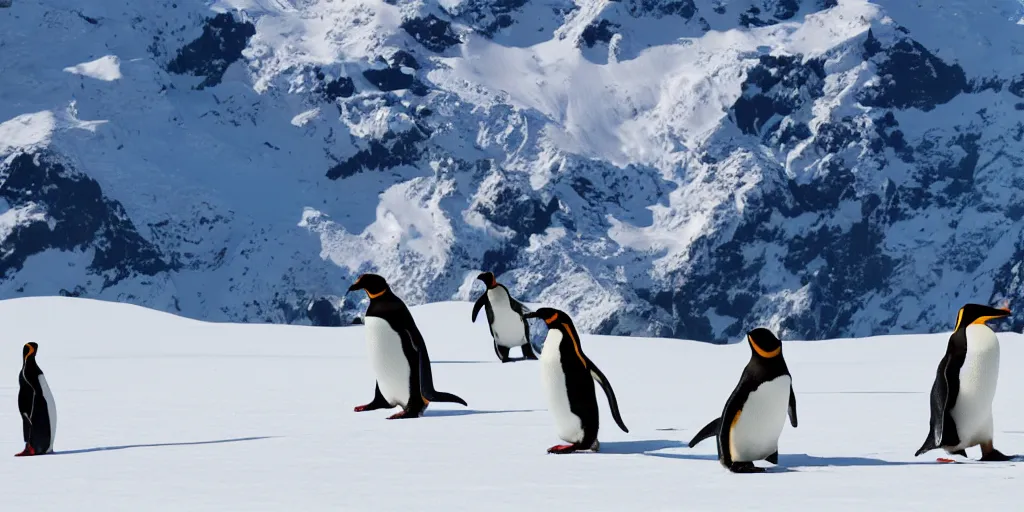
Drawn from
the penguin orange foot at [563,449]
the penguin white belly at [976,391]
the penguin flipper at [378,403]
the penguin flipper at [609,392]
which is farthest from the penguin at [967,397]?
the penguin flipper at [378,403]

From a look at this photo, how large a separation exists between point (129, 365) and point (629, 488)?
13.2 metres

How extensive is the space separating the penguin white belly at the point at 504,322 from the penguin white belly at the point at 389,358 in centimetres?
775

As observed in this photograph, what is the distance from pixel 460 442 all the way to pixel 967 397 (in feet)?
12.4

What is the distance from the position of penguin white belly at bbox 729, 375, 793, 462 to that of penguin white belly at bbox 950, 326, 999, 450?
1426 millimetres

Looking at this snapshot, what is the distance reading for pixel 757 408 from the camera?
9602 millimetres

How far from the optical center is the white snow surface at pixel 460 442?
852cm

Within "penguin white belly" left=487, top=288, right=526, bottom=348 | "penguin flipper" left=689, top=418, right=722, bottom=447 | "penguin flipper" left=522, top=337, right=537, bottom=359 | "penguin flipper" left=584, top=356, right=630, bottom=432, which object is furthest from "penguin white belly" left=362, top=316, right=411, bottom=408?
"penguin flipper" left=522, top=337, right=537, bottom=359

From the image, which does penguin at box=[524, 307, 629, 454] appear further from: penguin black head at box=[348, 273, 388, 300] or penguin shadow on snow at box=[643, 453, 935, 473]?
penguin black head at box=[348, 273, 388, 300]

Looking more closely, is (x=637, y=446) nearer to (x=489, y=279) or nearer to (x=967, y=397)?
(x=967, y=397)

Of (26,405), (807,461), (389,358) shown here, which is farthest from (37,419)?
(807,461)

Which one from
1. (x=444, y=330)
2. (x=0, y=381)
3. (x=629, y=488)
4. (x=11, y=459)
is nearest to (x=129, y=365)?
(x=0, y=381)

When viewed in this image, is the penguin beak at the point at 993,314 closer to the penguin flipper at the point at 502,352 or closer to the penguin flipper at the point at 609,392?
the penguin flipper at the point at 609,392

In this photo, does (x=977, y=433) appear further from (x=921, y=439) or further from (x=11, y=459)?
(x=11, y=459)

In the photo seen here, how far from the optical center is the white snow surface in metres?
8.52
